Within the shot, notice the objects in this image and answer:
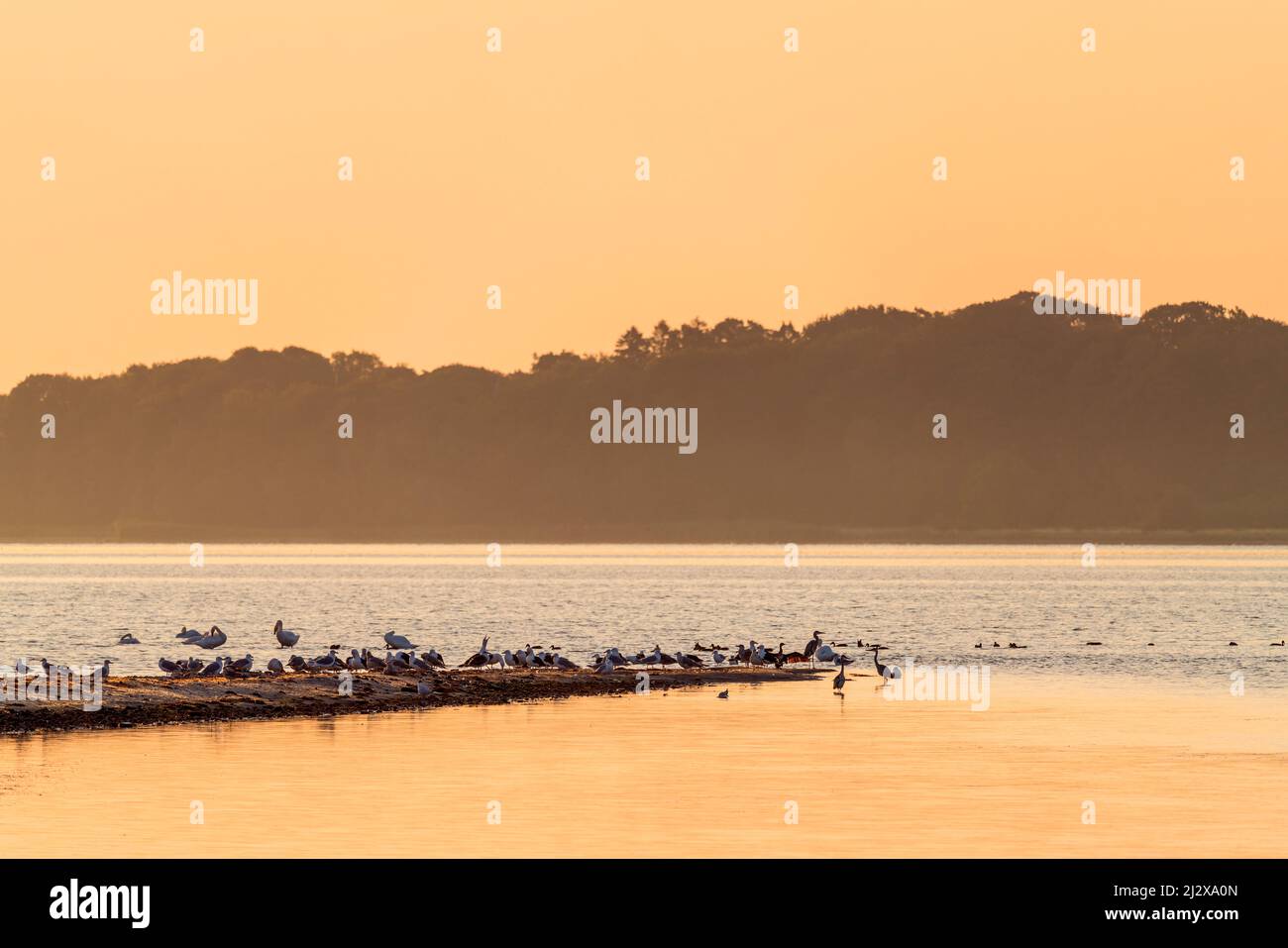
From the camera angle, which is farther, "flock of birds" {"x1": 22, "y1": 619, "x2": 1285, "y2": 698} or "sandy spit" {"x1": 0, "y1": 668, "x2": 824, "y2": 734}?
"flock of birds" {"x1": 22, "y1": 619, "x2": 1285, "y2": 698}

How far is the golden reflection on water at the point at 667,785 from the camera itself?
23516 mm

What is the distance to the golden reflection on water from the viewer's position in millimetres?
23516

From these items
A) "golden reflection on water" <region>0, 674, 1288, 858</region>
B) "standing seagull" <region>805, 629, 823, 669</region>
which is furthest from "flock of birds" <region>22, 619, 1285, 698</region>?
"golden reflection on water" <region>0, 674, 1288, 858</region>

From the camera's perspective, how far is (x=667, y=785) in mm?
28953

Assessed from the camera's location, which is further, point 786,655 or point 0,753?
point 786,655

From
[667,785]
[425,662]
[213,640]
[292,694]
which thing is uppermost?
[213,640]

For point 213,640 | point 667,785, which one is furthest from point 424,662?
point 667,785

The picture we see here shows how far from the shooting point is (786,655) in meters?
59.2

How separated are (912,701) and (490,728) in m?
11.8

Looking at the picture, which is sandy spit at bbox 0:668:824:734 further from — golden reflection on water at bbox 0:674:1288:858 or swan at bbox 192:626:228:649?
swan at bbox 192:626:228:649

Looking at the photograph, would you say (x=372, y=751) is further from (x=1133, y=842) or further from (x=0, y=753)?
(x=1133, y=842)

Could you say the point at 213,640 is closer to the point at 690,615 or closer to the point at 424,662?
the point at 424,662
